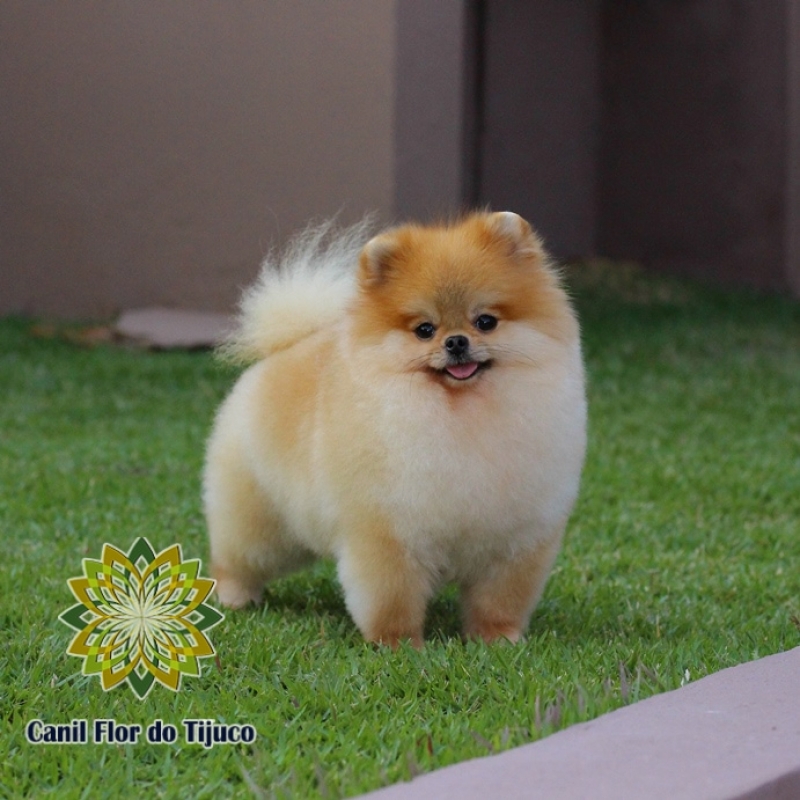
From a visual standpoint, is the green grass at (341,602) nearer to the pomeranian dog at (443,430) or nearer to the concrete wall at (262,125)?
the pomeranian dog at (443,430)

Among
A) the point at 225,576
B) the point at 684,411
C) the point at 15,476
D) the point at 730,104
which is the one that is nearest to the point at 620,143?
the point at 730,104

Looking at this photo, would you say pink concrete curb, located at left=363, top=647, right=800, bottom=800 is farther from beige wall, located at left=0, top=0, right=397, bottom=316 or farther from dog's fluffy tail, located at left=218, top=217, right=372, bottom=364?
beige wall, located at left=0, top=0, right=397, bottom=316

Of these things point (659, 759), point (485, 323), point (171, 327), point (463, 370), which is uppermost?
point (485, 323)

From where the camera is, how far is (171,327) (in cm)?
887

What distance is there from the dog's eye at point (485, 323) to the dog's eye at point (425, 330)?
0.10m

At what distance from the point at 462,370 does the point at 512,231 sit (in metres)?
0.37

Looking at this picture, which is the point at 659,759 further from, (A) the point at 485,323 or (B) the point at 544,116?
(B) the point at 544,116

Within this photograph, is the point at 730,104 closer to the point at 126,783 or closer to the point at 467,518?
the point at 467,518

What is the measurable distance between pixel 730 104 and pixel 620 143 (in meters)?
1.06

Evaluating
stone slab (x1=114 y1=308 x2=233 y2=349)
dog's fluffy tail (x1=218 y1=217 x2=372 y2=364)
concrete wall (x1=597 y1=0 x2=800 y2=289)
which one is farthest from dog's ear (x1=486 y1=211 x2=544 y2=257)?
concrete wall (x1=597 y1=0 x2=800 y2=289)

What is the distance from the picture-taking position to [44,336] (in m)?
8.84

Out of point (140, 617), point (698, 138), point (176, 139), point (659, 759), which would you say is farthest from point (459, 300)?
point (698, 138)

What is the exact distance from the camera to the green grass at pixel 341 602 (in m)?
2.49

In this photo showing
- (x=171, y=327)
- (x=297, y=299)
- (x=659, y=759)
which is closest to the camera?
(x=659, y=759)
